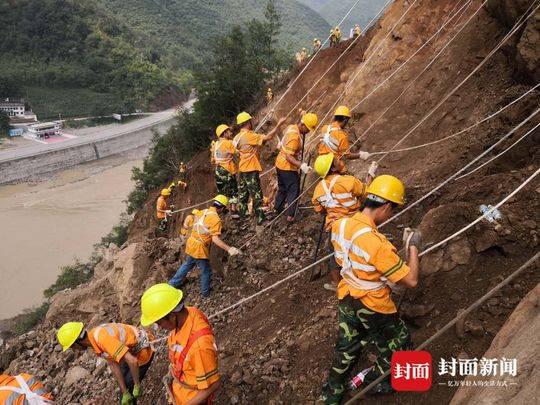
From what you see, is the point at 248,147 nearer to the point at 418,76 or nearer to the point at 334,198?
the point at 334,198

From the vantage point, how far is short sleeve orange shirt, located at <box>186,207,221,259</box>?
607 cm

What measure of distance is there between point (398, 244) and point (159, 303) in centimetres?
311

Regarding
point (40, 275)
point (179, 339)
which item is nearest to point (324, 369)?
point (179, 339)

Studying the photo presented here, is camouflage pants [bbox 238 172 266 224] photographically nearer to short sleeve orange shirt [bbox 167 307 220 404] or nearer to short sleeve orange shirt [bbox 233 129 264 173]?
short sleeve orange shirt [bbox 233 129 264 173]

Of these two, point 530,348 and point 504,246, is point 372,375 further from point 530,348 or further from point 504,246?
point 504,246

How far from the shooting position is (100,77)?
218 ft

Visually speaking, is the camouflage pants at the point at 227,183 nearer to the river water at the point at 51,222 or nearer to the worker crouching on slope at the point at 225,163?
the worker crouching on slope at the point at 225,163

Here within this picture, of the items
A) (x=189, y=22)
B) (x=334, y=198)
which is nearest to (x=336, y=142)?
(x=334, y=198)

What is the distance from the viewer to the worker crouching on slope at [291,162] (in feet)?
19.9

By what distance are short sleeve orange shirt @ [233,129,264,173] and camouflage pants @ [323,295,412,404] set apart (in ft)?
13.8

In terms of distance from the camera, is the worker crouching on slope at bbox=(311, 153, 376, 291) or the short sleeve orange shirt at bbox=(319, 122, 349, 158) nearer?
the worker crouching on slope at bbox=(311, 153, 376, 291)

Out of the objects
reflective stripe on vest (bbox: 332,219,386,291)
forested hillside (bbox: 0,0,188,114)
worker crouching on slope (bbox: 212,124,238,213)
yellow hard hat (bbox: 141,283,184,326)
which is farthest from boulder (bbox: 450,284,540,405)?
forested hillside (bbox: 0,0,188,114)

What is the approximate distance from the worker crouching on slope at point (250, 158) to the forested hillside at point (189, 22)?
77.2m

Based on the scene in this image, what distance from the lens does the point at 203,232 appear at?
6.09m
